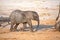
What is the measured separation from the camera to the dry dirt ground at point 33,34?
263 cm

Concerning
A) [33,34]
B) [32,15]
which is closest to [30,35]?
[33,34]

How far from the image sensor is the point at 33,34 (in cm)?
266

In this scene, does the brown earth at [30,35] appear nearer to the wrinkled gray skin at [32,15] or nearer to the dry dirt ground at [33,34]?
the dry dirt ground at [33,34]

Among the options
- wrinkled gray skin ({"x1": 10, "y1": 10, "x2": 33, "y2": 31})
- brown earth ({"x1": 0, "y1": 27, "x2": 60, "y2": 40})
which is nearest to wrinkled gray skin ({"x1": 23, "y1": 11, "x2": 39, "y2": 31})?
wrinkled gray skin ({"x1": 10, "y1": 10, "x2": 33, "y2": 31})

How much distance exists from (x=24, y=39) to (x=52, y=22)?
40cm

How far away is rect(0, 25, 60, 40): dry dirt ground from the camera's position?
2.63 m

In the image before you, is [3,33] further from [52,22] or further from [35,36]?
[52,22]

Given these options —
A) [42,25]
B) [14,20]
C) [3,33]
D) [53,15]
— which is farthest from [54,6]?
[3,33]

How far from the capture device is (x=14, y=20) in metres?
2.70

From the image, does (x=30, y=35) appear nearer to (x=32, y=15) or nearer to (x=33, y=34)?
(x=33, y=34)

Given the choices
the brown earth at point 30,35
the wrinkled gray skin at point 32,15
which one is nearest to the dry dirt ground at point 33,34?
the brown earth at point 30,35

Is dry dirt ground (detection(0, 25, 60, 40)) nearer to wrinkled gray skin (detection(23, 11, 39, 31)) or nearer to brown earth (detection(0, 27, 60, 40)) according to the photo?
brown earth (detection(0, 27, 60, 40))

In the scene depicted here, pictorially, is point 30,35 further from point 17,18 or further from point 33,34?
point 17,18

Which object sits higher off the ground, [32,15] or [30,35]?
[32,15]
